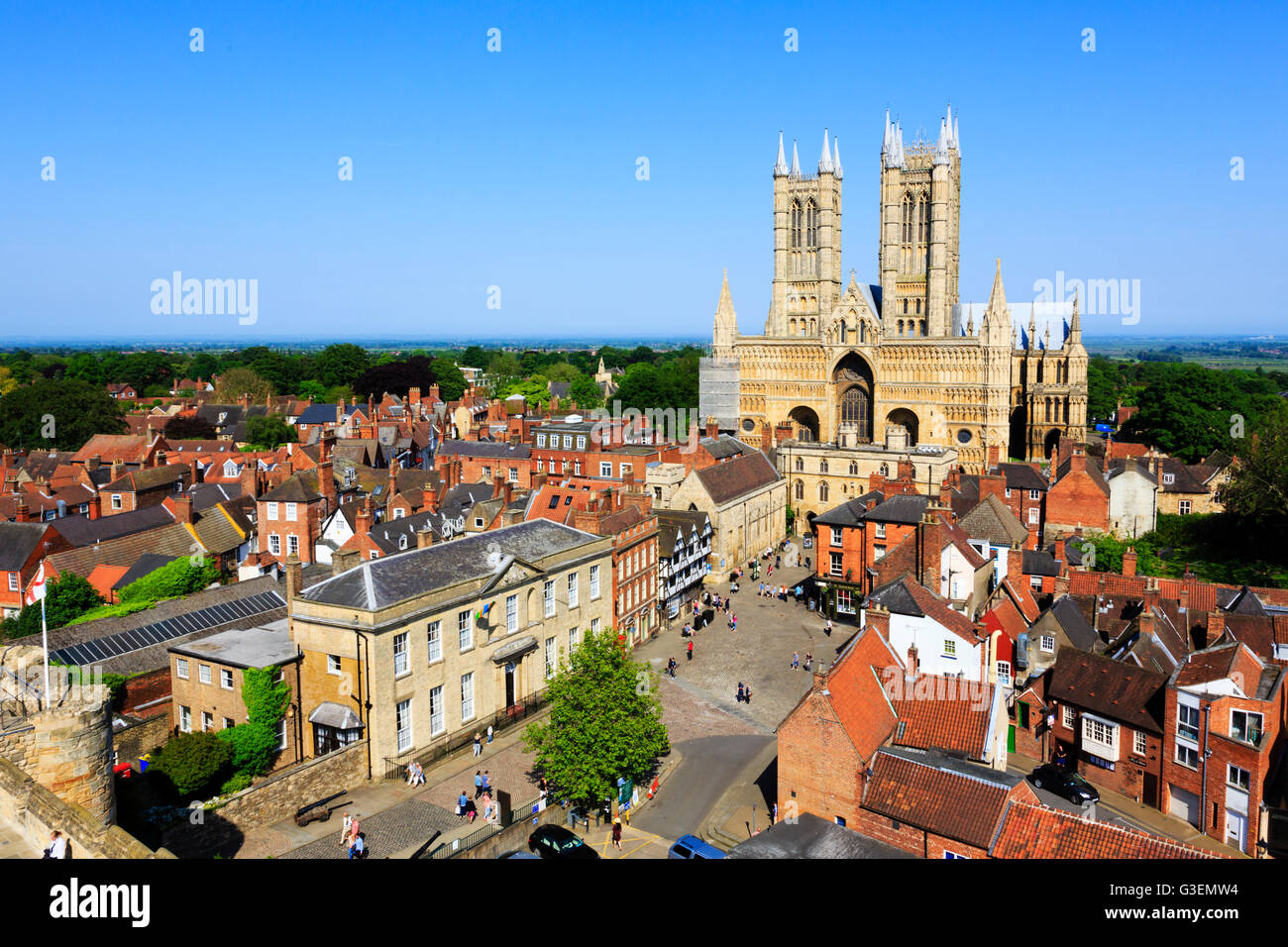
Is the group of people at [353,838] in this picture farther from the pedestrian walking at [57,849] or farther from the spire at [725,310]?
the spire at [725,310]

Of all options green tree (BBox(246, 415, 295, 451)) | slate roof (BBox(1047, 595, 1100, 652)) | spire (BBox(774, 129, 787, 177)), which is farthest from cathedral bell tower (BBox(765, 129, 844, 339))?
slate roof (BBox(1047, 595, 1100, 652))

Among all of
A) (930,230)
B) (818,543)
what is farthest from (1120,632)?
(930,230)

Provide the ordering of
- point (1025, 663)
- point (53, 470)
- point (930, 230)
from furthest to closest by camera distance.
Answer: point (930, 230)
point (53, 470)
point (1025, 663)

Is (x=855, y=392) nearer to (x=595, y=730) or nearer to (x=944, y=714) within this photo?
(x=944, y=714)

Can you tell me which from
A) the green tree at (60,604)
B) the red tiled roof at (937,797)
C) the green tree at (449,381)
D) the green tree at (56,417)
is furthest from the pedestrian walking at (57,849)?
the green tree at (449,381)

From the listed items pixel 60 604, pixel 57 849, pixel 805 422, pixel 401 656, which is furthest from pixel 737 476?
pixel 57 849
